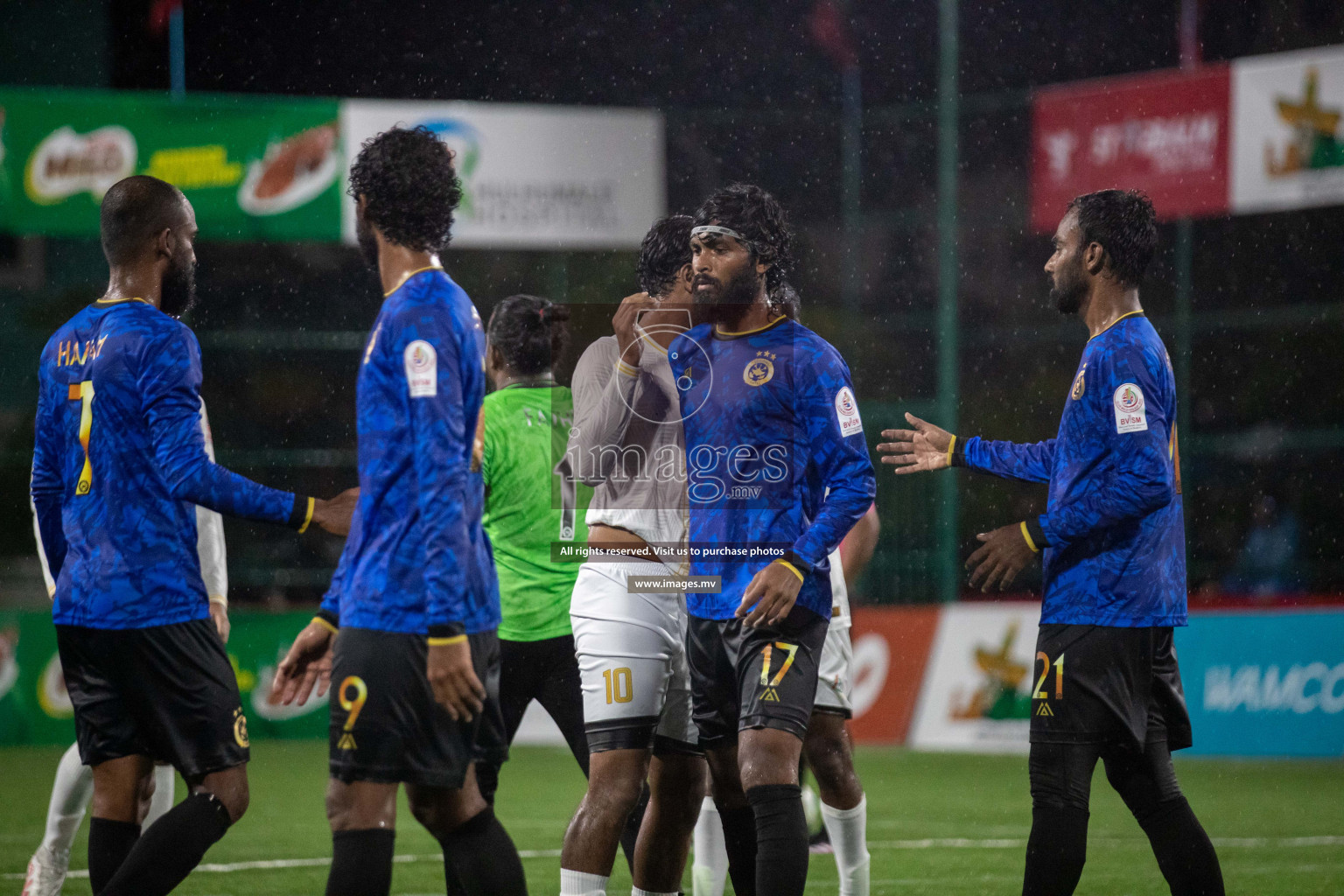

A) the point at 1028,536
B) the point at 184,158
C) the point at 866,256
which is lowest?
the point at 1028,536

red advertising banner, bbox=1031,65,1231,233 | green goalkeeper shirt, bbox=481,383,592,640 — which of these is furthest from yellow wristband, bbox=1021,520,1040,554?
red advertising banner, bbox=1031,65,1231,233

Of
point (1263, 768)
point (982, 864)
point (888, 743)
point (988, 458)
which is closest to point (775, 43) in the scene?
point (888, 743)

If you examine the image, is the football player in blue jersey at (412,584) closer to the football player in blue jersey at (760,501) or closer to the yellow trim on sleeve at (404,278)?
the yellow trim on sleeve at (404,278)

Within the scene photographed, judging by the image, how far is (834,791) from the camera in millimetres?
5664

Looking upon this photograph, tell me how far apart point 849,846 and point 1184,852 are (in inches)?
45.9

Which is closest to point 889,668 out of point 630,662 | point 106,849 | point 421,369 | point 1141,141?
point 1141,141

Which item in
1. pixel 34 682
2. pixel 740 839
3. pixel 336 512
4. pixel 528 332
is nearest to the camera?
pixel 336 512

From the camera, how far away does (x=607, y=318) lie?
5852 millimetres

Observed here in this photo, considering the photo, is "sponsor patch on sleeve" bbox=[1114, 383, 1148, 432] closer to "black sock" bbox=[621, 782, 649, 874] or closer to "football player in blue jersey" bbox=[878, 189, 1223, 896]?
"football player in blue jersey" bbox=[878, 189, 1223, 896]

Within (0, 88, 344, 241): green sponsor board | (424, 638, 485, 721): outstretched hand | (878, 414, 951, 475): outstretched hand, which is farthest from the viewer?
(0, 88, 344, 241): green sponsor board

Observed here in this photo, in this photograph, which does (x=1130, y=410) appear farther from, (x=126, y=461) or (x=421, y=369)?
(x=126, y=461)

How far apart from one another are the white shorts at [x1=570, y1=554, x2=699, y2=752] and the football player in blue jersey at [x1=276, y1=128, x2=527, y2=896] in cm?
101

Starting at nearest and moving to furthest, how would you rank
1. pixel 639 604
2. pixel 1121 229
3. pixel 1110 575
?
1. pixel 1110 575
2. pixel 1121 229
3. pixel 639 604

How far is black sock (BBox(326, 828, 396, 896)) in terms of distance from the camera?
12.7ft
